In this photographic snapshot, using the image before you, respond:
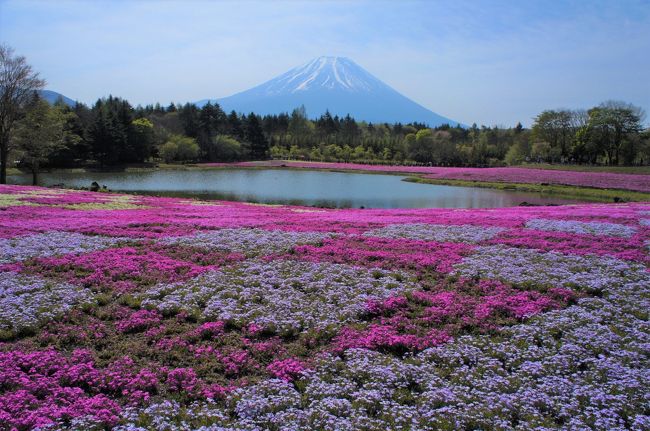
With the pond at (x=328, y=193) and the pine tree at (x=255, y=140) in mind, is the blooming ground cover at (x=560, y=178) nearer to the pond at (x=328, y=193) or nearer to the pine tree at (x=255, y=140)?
the pond at (x=328, y=193)

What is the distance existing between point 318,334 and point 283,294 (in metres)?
2.52

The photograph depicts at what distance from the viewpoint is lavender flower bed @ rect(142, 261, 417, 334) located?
10.8m

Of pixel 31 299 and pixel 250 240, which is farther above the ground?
pixel 250 240

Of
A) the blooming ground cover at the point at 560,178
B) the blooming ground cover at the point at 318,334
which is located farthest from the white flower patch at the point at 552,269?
the blooming ground cover at the point at 560,178

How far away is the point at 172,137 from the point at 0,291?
361 ft

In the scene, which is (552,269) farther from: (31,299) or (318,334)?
(31,299)

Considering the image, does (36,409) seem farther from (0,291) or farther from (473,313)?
(473,313)

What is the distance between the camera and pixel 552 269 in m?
14.9

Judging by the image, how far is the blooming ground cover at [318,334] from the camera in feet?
23.9

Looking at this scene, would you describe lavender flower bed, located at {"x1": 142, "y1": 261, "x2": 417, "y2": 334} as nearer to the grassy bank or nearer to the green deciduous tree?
the green deciduous tree

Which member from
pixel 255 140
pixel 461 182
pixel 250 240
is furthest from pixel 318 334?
pixel 255 140

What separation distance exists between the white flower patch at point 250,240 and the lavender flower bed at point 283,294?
222cm

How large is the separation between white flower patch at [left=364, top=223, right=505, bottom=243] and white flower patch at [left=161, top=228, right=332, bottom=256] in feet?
10.9

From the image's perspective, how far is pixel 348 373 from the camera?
8.45 meters
